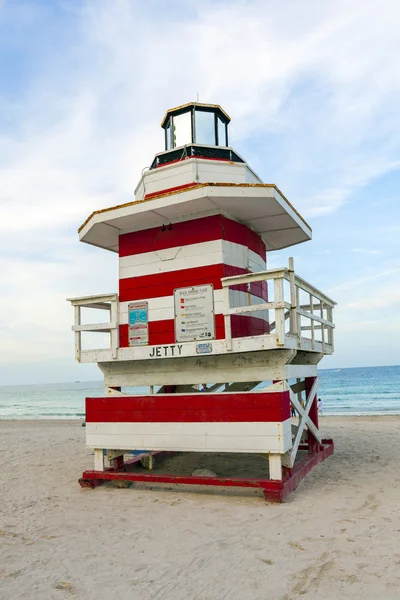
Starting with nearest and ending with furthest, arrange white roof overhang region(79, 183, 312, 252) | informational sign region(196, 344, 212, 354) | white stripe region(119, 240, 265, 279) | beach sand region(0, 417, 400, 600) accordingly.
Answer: beach sand region(0, 417, 400, 600), informational sign region(196, 344, 212, 354), white roof overhang region(79, 183, 312, 252), white stripe region(119, 240, 265, 279)

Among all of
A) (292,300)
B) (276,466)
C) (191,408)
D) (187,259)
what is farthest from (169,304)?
(276,466)

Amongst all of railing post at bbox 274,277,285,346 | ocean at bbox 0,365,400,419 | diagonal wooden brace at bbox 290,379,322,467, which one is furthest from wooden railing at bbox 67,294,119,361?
ocean at bbox 0,365,400,419

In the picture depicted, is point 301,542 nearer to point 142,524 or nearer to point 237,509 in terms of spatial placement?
point 237,509

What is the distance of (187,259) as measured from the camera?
315 inches

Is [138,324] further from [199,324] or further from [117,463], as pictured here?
[117,463]

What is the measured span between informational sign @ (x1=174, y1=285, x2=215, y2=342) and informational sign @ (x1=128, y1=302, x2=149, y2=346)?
609 mm

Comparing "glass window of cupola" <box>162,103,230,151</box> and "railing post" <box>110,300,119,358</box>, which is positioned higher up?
"glass window of cupola" <box>162,103,230,151</box>

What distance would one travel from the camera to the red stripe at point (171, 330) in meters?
7.65

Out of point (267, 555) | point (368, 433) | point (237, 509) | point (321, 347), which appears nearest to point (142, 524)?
point (237, 509)

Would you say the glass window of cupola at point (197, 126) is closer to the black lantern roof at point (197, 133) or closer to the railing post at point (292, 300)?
the black lantern roof at point (197, 133)

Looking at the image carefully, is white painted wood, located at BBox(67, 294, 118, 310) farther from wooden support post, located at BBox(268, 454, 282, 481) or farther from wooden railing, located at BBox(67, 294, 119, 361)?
wooden support post, located at BBox(268, 454, 282, 481)

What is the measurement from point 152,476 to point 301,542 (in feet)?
9.89

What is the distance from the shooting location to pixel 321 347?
31.2ft

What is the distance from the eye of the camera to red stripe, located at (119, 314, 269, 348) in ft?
25.1
